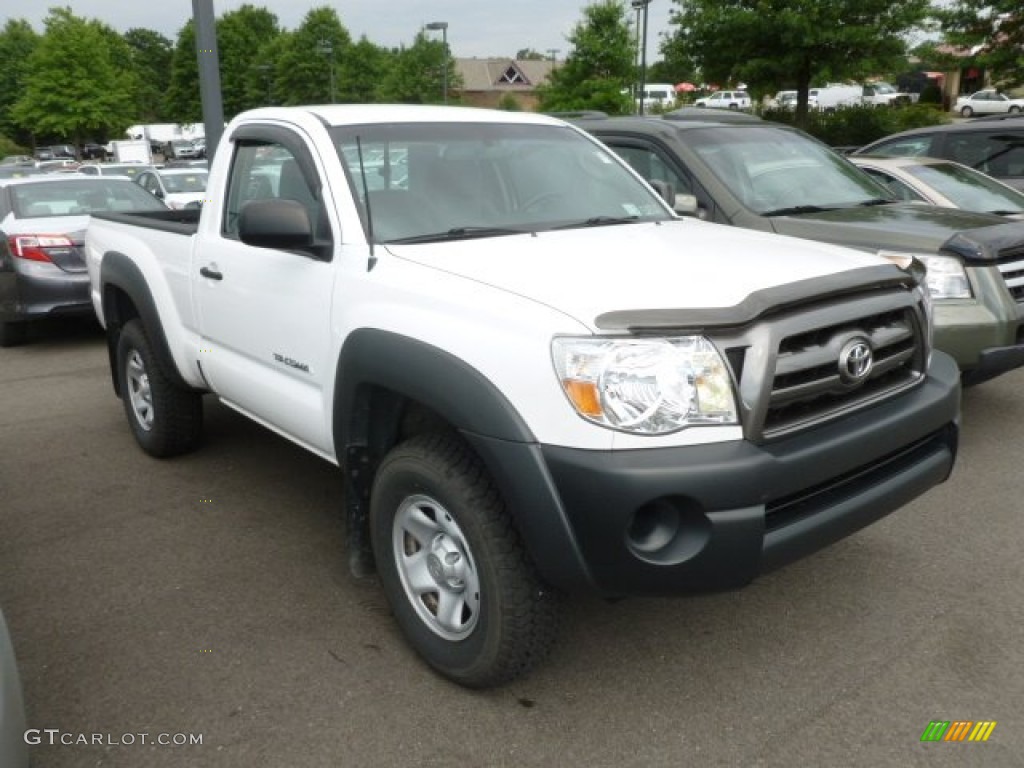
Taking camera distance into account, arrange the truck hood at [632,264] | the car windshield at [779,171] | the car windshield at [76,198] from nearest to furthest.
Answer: the truck hood at [632,264], the car windshield at [779,171], the car windshield at [76,198]

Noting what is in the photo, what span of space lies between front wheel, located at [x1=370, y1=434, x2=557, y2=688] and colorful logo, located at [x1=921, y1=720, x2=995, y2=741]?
116 centimetres

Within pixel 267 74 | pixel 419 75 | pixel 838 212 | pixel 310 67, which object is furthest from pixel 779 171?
pixel 267 74

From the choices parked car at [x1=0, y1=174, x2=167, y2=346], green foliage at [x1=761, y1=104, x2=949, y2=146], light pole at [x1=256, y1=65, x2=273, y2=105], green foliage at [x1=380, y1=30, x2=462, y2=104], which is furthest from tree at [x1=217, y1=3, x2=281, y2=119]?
parked car at [x1=0, y1=174, x2=167, y2=346]

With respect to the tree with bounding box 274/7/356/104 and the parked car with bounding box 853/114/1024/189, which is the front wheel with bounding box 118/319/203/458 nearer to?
the parked car with bounding box 853/114/1024/189

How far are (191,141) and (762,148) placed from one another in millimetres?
62856

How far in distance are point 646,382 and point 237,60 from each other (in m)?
73.6

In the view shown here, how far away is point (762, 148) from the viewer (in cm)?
646

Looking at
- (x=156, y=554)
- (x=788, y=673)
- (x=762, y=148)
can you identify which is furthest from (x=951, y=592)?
(x=762, y=148)

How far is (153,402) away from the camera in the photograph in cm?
507

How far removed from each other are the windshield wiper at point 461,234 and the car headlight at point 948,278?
8.37 ft

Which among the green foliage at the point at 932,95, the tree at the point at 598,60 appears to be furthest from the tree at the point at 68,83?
the green foliage at the point at 932,95

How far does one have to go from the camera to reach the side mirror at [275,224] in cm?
329

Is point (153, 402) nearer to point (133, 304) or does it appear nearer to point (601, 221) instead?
point (133, 304)

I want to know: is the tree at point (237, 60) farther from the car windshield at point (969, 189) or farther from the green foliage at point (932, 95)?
the car windshield at point (969, 189)
